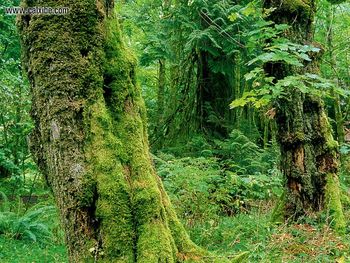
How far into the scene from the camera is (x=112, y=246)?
3.38 meters

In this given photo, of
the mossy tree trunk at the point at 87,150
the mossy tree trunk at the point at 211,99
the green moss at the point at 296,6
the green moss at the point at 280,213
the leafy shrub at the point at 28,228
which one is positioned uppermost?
the green moss at the point at 296,6

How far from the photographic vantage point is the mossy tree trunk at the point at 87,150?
340 cm

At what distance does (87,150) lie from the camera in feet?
11.3

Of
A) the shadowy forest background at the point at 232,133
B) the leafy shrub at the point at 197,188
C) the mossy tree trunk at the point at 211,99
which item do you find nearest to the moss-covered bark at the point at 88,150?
the shadowy forest background at the point at 232,133

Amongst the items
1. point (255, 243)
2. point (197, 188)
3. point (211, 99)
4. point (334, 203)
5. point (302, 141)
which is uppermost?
point (211, 99)

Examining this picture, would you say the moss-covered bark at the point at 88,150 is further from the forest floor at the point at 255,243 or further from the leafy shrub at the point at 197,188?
the leafy shrub at the point at 197,188

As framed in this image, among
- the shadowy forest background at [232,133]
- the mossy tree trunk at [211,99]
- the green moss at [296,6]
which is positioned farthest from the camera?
the mossy tree trunk at [211,99]

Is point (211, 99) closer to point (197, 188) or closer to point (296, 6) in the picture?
point (197, 188)

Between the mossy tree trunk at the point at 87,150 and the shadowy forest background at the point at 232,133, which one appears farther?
the shadowy forest background at the point at 232,133

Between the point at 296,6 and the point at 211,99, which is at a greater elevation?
the point at 296,6

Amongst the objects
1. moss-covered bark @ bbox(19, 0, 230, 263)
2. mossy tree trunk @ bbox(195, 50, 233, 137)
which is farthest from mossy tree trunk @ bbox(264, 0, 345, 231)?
mossy tree trunk @ bbox(195, 50, 233, 137)

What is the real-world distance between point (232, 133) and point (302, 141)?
358 cm

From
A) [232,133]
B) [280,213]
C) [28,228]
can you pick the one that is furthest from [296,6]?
[28,228]

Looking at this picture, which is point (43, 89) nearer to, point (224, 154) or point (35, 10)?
point (35, 10)
